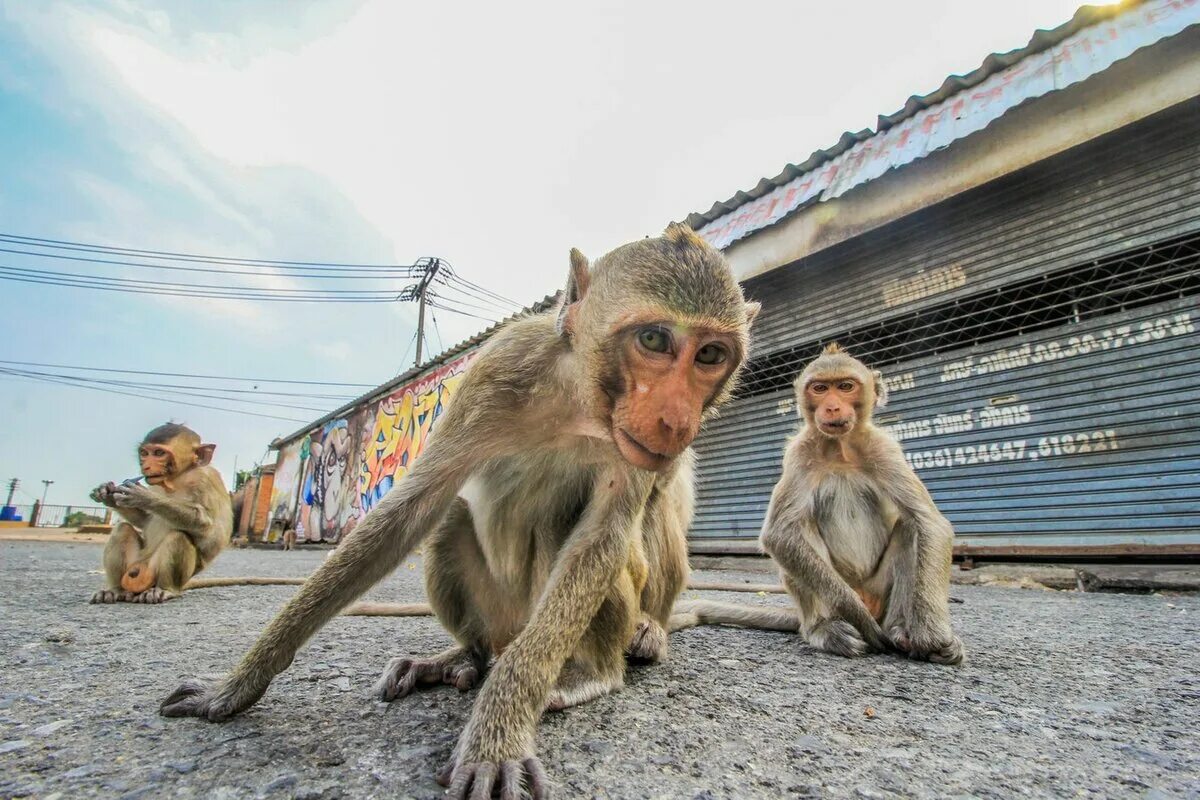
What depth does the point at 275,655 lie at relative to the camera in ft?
4.69

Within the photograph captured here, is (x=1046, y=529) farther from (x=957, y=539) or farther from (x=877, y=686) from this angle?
(x=877, y=686)

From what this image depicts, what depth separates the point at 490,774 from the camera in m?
1.11

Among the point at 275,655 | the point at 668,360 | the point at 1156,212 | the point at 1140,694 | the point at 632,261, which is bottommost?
the point at 1140,694

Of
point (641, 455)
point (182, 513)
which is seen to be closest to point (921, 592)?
point (641, 455)

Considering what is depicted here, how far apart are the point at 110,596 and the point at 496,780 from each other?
3826 millimetres

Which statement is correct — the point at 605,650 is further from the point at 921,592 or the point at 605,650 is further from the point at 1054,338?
the point at 1054,338

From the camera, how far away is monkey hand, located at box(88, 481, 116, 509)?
352 centimetres

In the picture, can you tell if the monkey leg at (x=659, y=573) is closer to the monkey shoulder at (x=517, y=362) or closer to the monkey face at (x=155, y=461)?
the monkey shoulder at (x=517, y=362)

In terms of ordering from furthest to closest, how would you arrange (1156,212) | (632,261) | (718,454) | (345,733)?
(718,454)
(1156,212)
(632,261)
(345,733)

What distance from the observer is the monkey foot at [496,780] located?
3.55 feet


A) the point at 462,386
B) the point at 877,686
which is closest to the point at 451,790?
the point at 462,386

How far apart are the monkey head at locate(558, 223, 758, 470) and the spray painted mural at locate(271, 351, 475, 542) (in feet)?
32.5

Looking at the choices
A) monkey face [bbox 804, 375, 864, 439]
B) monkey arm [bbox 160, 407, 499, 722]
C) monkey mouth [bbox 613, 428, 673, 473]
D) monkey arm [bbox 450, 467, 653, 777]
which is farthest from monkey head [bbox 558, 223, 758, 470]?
monkey face [bbox 804, 375, 864, 439]

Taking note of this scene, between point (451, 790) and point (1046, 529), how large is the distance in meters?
5.58
